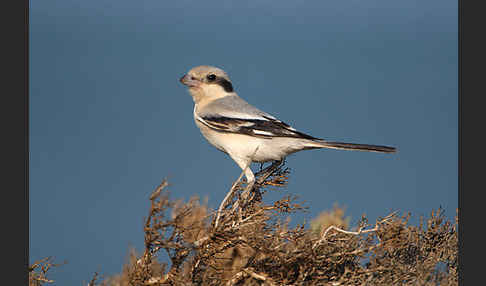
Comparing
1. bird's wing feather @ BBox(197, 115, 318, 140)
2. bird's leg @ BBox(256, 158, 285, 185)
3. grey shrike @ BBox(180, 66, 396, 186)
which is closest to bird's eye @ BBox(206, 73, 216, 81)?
grey shrike @ BBox(180, 66, 396, 186)

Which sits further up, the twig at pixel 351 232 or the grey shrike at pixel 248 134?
the grey shrike at pixel 248 134

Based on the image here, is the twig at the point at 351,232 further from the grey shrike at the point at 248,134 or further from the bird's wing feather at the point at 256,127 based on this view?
the bird's wing feather at the point at 256,127

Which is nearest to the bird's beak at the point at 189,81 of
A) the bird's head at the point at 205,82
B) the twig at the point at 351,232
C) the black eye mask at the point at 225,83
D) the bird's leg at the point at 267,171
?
the bird's head at the point at 205,82

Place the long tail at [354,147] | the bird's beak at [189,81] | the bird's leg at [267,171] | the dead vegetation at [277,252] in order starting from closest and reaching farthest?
the dead vegetation at [277,252] → the long tail at [354,147] → the bird's leg at [267,171] → the bird's beak at [189,81]

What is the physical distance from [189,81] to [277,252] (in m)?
1.90

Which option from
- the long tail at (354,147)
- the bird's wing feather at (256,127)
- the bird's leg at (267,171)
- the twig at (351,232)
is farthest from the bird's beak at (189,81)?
the twig at (351,232)

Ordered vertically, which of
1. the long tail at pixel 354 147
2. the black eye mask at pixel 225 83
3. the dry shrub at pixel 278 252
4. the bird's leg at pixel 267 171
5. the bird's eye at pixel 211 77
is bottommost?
the dry shrub at pixel 278 252

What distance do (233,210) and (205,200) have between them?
6.9 inches

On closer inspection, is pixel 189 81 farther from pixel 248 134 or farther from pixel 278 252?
pixel 278 252

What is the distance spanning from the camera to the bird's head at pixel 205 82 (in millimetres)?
3617

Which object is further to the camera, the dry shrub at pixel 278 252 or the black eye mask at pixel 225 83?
the black eye mask at pixel 225 83

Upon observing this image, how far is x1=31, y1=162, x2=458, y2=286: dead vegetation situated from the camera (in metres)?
2.03

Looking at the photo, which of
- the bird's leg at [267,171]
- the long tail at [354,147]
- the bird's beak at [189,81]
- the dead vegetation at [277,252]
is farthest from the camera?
the bird's beak at [189,81]

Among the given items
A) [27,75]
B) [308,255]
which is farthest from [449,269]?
[27,75]
